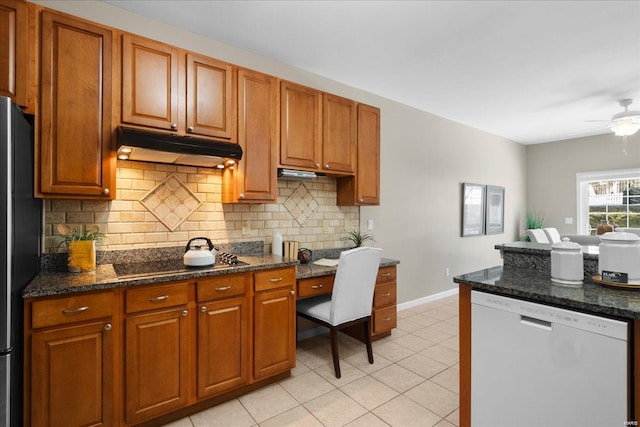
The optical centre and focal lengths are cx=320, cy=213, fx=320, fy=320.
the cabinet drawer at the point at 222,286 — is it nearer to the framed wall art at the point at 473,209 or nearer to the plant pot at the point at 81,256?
the plant pot at the point at 81,256

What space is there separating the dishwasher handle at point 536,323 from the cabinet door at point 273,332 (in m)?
1.52

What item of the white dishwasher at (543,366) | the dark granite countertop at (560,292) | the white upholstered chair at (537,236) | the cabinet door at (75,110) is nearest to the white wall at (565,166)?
the white upholstered chair at (537,236)

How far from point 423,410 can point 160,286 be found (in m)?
1.88

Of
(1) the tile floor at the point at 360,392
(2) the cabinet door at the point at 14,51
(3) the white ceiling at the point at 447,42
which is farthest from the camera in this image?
(3) the white ceiling at the point at 447,42

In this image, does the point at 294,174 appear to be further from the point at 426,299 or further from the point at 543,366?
the point at 426,299

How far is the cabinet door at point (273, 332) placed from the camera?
2285mm

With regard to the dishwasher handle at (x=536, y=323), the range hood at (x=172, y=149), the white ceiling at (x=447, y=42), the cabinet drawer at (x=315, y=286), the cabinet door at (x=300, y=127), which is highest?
the white ceiling at (x=447, y=42)

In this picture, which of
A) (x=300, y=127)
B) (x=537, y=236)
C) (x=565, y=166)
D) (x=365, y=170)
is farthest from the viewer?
(x=565, y=166)

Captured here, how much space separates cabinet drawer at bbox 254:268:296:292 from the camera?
89.9 inches

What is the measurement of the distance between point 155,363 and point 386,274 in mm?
2140

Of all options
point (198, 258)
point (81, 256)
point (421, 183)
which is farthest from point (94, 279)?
point (421, 183)

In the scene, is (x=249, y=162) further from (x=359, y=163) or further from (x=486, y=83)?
(x=486, y=83)

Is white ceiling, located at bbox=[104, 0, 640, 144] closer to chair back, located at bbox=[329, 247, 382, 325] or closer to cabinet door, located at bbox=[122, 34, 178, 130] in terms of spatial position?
cabinet door, located at bbox=[122, 34, 178, 130]

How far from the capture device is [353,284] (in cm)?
255
